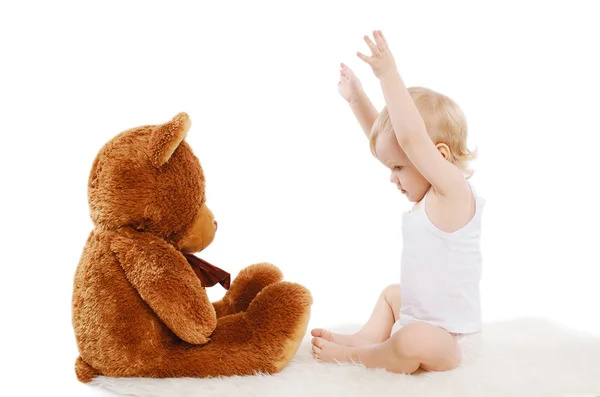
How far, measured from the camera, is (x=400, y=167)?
6.89 ft

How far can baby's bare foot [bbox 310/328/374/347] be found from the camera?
2.20 m

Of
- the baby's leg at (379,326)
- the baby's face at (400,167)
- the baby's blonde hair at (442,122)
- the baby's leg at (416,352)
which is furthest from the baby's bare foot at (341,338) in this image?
the baby's blonde hair at (442,122)

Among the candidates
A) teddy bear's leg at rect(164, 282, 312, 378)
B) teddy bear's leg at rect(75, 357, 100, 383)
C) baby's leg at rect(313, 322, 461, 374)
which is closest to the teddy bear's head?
teddy bear's leg at rect(164, 282, 312, 378)

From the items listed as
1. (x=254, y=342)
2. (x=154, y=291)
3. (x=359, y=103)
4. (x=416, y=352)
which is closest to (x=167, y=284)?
(x=154, y=291)

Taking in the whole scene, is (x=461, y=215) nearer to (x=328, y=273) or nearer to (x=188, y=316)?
(x=188, y=316)

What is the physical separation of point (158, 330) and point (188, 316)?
0.10m

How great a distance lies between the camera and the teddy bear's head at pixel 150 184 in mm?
1915

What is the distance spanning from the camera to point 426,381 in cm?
188

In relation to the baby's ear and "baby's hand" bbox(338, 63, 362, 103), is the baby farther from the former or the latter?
"baby's hand" bbox(338, 63, 362, 103)

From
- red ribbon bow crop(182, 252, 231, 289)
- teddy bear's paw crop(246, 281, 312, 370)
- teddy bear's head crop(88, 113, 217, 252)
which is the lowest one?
teddy bear's paw crop(246, 281, 312, 370)

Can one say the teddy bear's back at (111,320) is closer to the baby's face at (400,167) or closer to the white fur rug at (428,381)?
the white fur rug at (428,381)

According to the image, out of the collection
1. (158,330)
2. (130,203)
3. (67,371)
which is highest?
(130,203)

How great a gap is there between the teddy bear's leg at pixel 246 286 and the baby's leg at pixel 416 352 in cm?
37

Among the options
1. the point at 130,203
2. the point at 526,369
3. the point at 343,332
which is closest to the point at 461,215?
the point at 526,369
